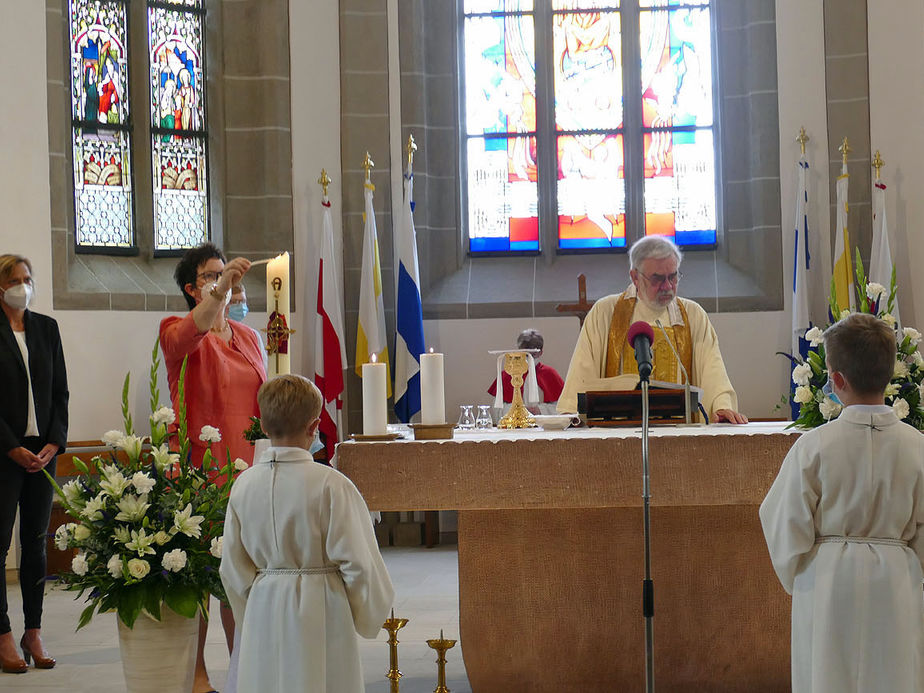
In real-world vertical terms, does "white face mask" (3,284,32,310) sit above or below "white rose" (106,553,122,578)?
above

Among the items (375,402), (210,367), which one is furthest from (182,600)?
(210,367)

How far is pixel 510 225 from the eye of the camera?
393 inches

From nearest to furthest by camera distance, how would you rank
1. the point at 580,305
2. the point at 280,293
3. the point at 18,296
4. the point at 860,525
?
the point at 860,525, the point at 280,293, the point at 18,296, the point at 580,305

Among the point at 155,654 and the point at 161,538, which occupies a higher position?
the point at 161,538

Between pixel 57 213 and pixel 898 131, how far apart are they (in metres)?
6.40

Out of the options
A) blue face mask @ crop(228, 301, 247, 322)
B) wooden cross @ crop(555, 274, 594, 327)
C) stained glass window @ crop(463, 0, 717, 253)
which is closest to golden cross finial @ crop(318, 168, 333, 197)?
stained glass window @ crop(463, 0, 717, 253)

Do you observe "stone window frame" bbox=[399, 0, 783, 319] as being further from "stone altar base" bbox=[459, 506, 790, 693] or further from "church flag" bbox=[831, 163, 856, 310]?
"stone altar base" bbox=[459, 506, 790, 693]

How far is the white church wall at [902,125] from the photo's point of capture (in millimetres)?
8859

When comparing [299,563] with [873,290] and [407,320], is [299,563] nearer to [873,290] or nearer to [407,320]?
[873,290]

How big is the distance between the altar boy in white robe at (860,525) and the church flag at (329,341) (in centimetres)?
624

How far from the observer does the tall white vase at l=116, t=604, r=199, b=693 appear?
138 inches

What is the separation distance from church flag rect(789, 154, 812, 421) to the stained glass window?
3.12 ft

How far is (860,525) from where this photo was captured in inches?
115

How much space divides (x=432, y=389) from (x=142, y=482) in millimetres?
1029
